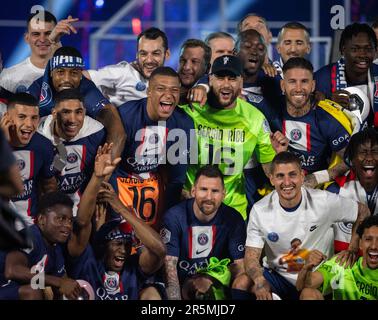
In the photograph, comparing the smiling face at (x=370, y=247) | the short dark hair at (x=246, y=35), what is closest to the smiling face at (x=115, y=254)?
the smiling face at (x=370, y=247)

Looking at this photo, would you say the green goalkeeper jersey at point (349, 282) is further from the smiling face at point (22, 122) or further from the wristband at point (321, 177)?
the smiling face at point (22, 122)

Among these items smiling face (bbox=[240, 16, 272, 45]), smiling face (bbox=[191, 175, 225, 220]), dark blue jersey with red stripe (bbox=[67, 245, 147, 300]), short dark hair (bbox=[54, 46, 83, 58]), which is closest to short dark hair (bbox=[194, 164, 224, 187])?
smiling face (bbox=[191, 175, 225, 220])

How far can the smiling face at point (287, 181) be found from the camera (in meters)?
6.76

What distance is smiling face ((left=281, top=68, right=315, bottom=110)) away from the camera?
707cm

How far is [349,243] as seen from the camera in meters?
6.89

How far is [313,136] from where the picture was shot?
281 inches

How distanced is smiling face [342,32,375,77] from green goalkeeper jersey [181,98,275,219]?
0.80 m

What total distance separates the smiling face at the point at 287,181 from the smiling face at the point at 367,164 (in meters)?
0.40

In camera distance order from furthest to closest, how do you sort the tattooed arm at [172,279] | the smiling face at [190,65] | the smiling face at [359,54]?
the smiling face at [359,54] < the smiling face at [190,65] < the tattooed arm at [172,279]

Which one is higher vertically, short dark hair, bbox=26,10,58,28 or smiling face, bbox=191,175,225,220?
short dark hair, bbox=26,10,58,28

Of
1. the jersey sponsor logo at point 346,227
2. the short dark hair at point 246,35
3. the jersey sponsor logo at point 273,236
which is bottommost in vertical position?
the jersey sponsor logo at point 273,236

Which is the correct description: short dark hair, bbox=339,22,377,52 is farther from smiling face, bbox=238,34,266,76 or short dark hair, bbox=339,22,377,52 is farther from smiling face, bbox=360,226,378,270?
smiling face, bbox=360,226,378,270
